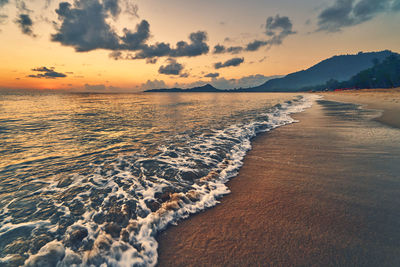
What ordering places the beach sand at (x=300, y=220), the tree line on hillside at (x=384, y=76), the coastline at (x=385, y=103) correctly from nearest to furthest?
the beach sand at (x=300, y=220), the coastline at (x=385, y=103), the tree line on hillside at (x=384, y=76)

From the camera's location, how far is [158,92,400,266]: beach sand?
304 cm

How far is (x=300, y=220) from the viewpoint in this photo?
3.85m

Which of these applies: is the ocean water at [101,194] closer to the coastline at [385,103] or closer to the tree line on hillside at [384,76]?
the coastline at [385,103]


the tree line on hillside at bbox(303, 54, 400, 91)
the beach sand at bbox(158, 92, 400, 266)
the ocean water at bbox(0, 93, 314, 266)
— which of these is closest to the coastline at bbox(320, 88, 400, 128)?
the beach sand at bbox(158, 92, 400, 266)

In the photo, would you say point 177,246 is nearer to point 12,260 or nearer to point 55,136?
point 12,260

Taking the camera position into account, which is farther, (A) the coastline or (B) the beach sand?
(A) the coastline

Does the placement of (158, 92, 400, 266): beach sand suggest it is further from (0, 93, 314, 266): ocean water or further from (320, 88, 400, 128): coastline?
(320, 88, 400, 128): coastline

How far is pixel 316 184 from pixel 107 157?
8830 millimetres

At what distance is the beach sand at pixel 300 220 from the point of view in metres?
3.04

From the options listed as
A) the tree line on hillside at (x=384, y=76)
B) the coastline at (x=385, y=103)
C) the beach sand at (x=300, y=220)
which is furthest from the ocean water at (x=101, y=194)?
the tree line on hillside at (x=384, y=76)

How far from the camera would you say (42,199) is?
4.90 metres

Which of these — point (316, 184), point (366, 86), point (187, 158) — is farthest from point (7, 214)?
point (366, 86)

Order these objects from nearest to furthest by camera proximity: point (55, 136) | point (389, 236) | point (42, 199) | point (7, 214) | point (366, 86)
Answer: point (389, 236), point (7, 214), point (42, 199), point (55, 136), point (366, 86)

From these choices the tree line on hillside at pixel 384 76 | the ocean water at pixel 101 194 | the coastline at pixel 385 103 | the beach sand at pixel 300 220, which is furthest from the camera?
the tree line on hillside at pixel 384 76
